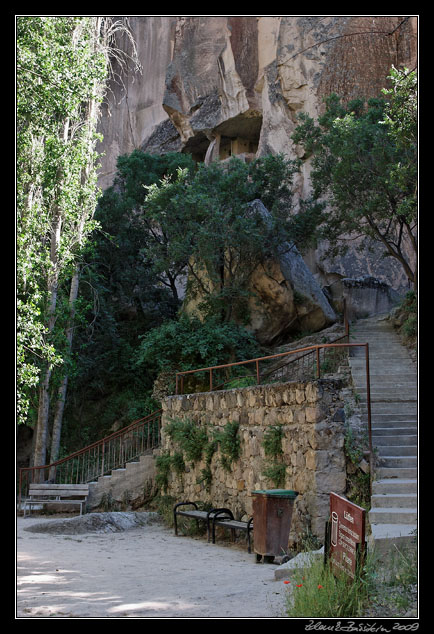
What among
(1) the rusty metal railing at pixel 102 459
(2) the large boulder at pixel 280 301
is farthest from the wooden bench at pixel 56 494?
(2) the large boulder at pixel 280 301

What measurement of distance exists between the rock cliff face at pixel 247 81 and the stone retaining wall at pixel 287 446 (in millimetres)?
14284

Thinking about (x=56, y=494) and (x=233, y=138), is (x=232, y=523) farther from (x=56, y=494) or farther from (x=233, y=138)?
(x=233, y=138)

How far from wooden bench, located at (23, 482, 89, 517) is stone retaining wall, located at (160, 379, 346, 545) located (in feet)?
10.2

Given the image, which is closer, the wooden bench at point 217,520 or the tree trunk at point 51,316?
the wooden bench at point 217,520

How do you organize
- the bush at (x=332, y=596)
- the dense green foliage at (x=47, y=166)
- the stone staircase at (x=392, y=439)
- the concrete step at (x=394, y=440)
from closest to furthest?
the bush at (x=332, y=596) < the stone staircase at (x=392, y=439) < the concrete step at (x=394, y=440) < the dense green foliage at (x=47, y=166)

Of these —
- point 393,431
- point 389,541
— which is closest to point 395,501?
point 389,541

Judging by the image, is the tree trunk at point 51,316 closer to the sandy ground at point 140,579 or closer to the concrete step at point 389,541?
the sandy ground at point 140,579

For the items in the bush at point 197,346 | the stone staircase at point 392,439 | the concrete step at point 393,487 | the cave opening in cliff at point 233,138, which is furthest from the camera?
the cave opening in cliff at point 233,138

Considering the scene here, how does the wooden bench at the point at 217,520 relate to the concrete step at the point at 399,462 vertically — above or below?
below

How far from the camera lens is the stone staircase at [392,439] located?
7.16m

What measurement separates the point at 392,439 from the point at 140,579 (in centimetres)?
436

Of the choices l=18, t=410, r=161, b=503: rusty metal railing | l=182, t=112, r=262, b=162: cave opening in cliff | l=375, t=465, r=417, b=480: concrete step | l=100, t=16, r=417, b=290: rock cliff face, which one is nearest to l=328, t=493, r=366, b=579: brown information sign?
l=375, t=465, r=417, b=480: concrete step

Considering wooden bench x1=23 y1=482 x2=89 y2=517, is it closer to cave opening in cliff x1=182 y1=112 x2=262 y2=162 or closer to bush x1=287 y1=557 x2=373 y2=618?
bush x1=287 y1=557 x2=373 y2=618

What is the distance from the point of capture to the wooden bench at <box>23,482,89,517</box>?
14219mm
